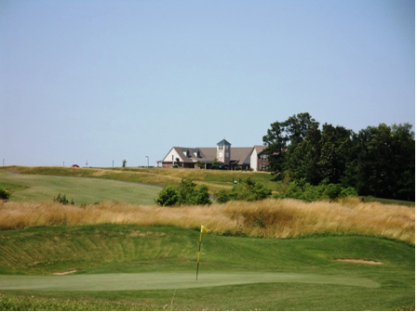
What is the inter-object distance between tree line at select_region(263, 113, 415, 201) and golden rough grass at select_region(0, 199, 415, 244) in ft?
53.3

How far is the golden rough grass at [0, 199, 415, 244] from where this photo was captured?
76.6 feet

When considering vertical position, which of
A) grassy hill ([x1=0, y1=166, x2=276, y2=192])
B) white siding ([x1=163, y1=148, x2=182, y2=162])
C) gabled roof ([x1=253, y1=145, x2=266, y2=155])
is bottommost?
grassy hill ([x1=0, y1=166, x2=276, y2=192])

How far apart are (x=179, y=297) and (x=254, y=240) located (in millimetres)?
13115

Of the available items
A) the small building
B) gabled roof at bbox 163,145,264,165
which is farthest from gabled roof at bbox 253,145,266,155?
gabled roof at bbox 163,145,264,165

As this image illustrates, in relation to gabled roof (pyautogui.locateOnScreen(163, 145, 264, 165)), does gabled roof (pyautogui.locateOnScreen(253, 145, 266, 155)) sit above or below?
above

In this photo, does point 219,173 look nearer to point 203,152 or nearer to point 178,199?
point 203,152

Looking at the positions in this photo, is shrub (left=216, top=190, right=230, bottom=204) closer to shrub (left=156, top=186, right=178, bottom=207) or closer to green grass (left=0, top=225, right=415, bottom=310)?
shrub (left=156, top=186, right=178, bottom=207)

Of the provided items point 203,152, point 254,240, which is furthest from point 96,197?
point 203,152

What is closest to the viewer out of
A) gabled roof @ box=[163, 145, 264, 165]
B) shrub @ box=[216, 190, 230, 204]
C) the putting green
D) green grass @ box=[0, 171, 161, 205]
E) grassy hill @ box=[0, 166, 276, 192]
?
the putting green

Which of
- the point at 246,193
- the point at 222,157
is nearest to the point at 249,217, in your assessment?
the point at 246,193

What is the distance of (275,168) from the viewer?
2744 inches

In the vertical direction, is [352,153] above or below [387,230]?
above

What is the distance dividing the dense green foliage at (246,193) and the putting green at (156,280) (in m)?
17.5

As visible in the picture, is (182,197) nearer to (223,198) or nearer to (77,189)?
(223,198)
